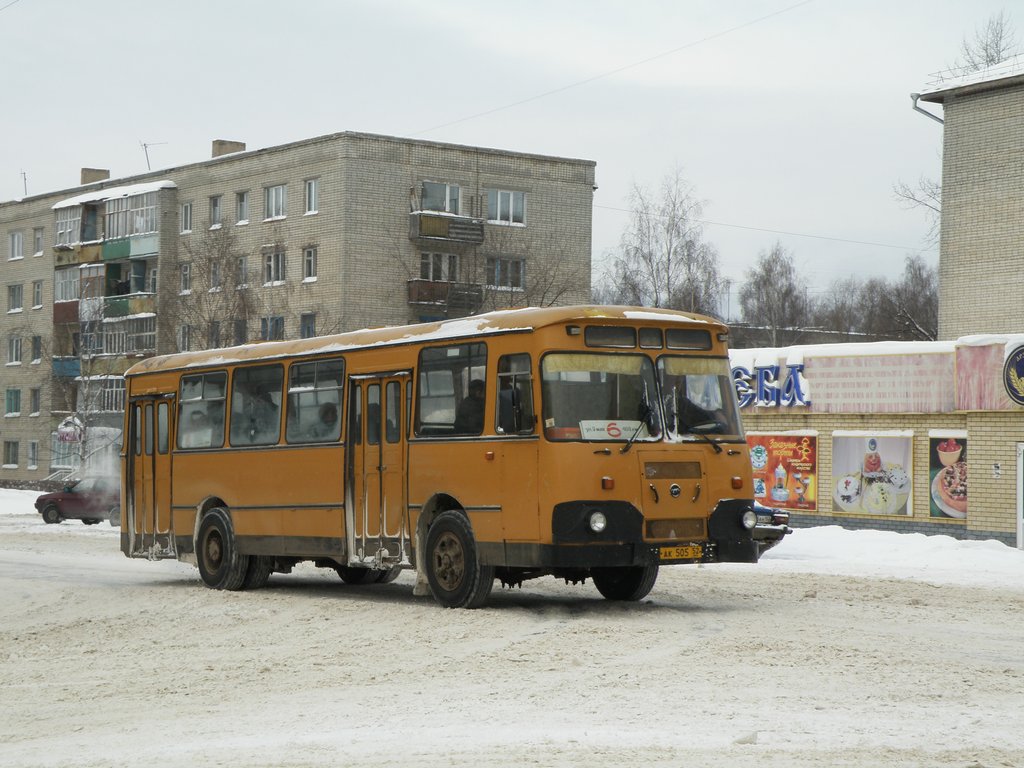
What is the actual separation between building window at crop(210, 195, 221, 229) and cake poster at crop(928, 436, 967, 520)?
44.4 m

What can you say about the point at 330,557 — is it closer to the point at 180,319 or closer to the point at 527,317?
the point at 527,317

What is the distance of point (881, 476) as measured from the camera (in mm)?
29656

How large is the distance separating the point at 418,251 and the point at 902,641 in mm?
51529

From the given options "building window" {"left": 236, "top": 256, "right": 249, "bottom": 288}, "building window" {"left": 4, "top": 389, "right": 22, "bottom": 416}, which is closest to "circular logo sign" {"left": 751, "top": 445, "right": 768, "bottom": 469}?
"building window" {"left": 236, "top": 256, "right": 249, "bottom": 288}

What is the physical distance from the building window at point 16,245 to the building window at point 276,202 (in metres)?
24.3

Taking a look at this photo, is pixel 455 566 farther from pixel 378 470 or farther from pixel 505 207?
pixel 505 207

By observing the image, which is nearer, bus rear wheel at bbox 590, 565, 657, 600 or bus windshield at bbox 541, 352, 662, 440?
bus windshield at bbox 541, 352, 662, 440

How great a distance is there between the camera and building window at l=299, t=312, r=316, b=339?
62188mm

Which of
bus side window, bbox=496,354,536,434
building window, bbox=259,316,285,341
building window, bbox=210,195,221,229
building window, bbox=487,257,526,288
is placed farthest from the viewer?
building window, bbox=210,195,221,229

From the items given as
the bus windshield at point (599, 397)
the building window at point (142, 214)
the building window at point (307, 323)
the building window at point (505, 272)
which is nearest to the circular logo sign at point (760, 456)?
the bus windshield at point (599, 397)

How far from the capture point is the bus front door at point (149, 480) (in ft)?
67.4

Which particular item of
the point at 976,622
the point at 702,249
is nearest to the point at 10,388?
the point at 702,249

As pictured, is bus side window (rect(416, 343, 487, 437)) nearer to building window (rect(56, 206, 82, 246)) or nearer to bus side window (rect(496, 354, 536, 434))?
bus side window (rect(496, 354, 536, 434))

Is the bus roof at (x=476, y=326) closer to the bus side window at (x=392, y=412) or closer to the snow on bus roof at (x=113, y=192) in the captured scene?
the bus side window at (x=392, y=412)
